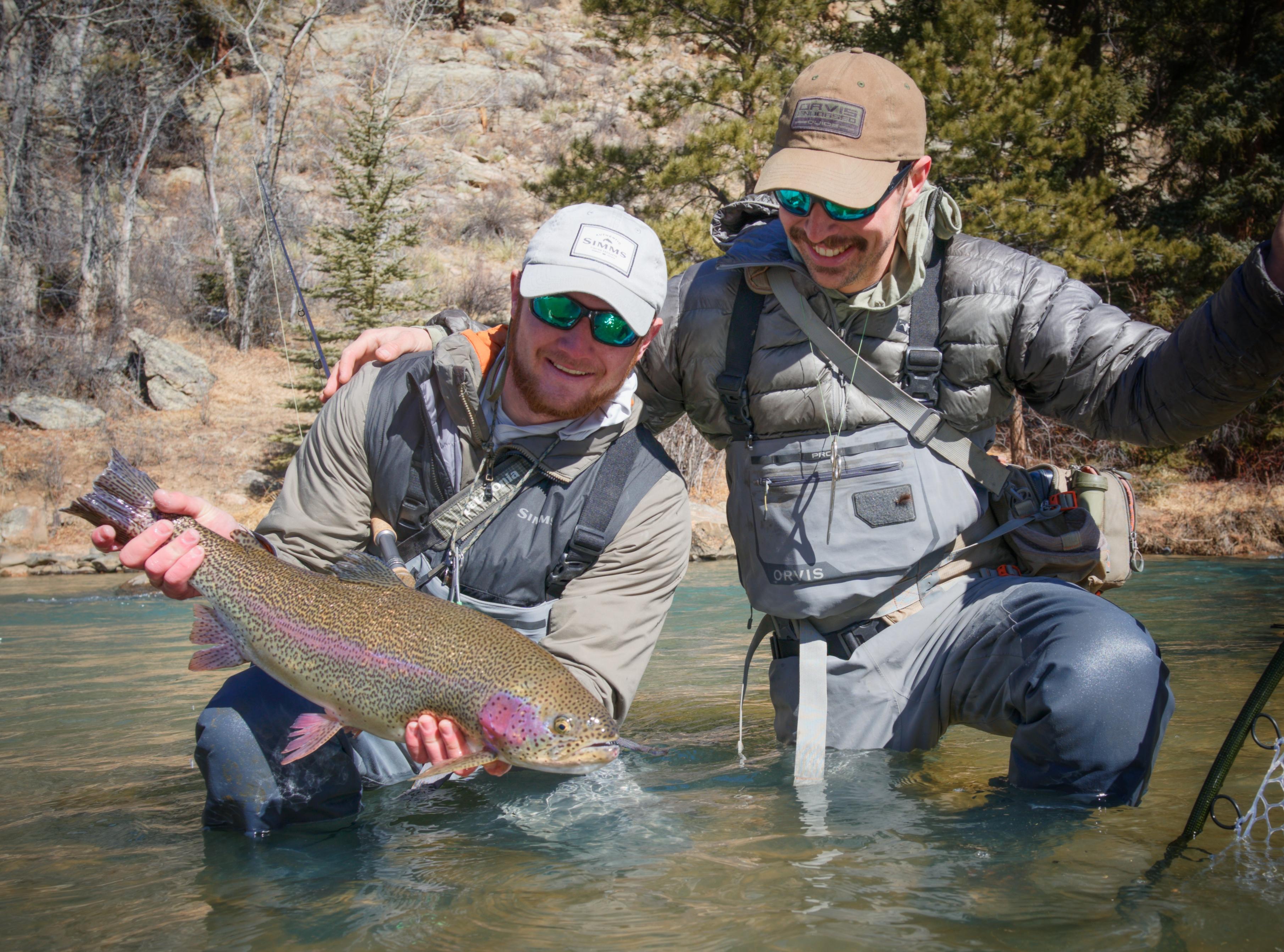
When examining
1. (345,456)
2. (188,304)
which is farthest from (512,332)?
(188,304)

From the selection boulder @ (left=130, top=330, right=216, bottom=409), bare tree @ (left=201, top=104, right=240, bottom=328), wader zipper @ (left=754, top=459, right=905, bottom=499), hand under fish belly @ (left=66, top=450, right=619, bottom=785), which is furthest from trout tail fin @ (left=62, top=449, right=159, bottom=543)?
bare tree @ (left=201, top=104, right=240, bottom=328)

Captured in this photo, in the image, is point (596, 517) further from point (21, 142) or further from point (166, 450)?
point (21, 142)

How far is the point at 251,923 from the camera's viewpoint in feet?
8.84

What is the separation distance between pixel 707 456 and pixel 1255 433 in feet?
33.8

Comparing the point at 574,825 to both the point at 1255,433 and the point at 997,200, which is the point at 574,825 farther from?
the point at 1255,433

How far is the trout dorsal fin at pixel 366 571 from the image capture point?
10.7ft

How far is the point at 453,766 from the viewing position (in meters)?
2.75

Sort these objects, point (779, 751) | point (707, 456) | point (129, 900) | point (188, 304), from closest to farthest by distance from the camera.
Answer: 1. point (129, 900)
2. point (779, 751)
3. point (707, 456)
4. point (188, 304)

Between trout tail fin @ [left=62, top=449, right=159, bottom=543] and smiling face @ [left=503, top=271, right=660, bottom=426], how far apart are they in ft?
4.26

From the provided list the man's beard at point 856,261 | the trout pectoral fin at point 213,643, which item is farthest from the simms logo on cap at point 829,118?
the trout pectoral fin at point 213,643

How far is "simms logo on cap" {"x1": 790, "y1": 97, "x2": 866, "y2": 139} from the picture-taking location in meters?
3.62

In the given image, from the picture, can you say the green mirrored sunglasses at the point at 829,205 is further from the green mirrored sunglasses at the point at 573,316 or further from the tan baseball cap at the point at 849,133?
the green mirrored sunglasses at the point at 573,316

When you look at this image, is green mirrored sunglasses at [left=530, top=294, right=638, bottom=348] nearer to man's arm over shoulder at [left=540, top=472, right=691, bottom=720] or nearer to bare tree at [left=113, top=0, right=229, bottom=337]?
man's arm over shoulder at [left=540, top=472, right=691, bottom=720]

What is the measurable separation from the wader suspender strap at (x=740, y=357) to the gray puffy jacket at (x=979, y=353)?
3 cm
